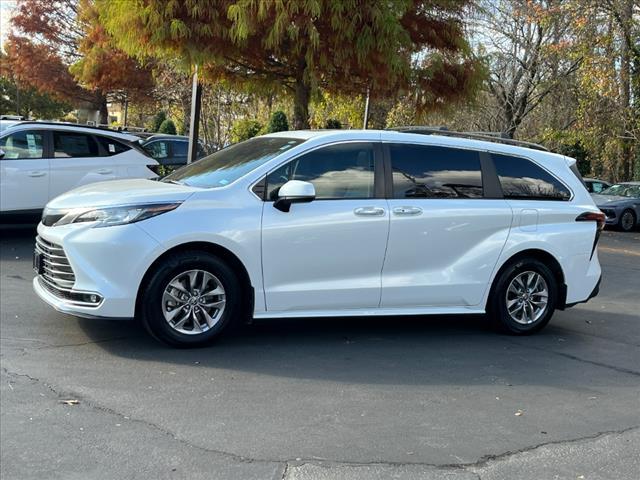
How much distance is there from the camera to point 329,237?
6062mm

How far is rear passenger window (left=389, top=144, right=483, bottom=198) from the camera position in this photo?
6.48 metres

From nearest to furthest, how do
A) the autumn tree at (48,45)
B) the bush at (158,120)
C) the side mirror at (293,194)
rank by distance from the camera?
the side mirror at (293,194)
the autumn tree at (48,45)
the bush at (158,120)

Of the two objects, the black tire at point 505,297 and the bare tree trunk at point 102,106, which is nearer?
the black tire at point 505,297

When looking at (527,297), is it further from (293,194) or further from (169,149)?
(169,149)

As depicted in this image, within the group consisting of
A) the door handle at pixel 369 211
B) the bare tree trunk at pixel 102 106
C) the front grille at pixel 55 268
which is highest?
the bare tree trunk at pixel 102 106

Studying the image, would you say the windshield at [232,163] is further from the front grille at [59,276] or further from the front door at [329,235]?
the front grille at [59,276]

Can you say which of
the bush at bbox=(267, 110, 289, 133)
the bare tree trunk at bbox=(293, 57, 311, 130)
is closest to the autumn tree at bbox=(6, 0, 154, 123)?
the bush at bbox=(267, 110, 289, 133)

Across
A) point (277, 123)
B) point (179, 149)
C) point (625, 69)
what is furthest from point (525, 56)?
point (179, 149)

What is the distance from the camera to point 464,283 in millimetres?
6586

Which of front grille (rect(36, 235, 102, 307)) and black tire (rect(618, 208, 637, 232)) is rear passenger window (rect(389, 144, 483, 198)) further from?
black tire (rect(618, 208, 637, 232))

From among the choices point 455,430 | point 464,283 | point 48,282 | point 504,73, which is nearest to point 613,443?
point 455,430

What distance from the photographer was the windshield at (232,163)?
620cm

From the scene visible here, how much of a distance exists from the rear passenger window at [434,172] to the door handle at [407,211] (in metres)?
0.13

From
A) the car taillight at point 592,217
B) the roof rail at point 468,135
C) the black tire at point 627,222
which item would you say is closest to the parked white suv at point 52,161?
the roof rail at point 468,135
